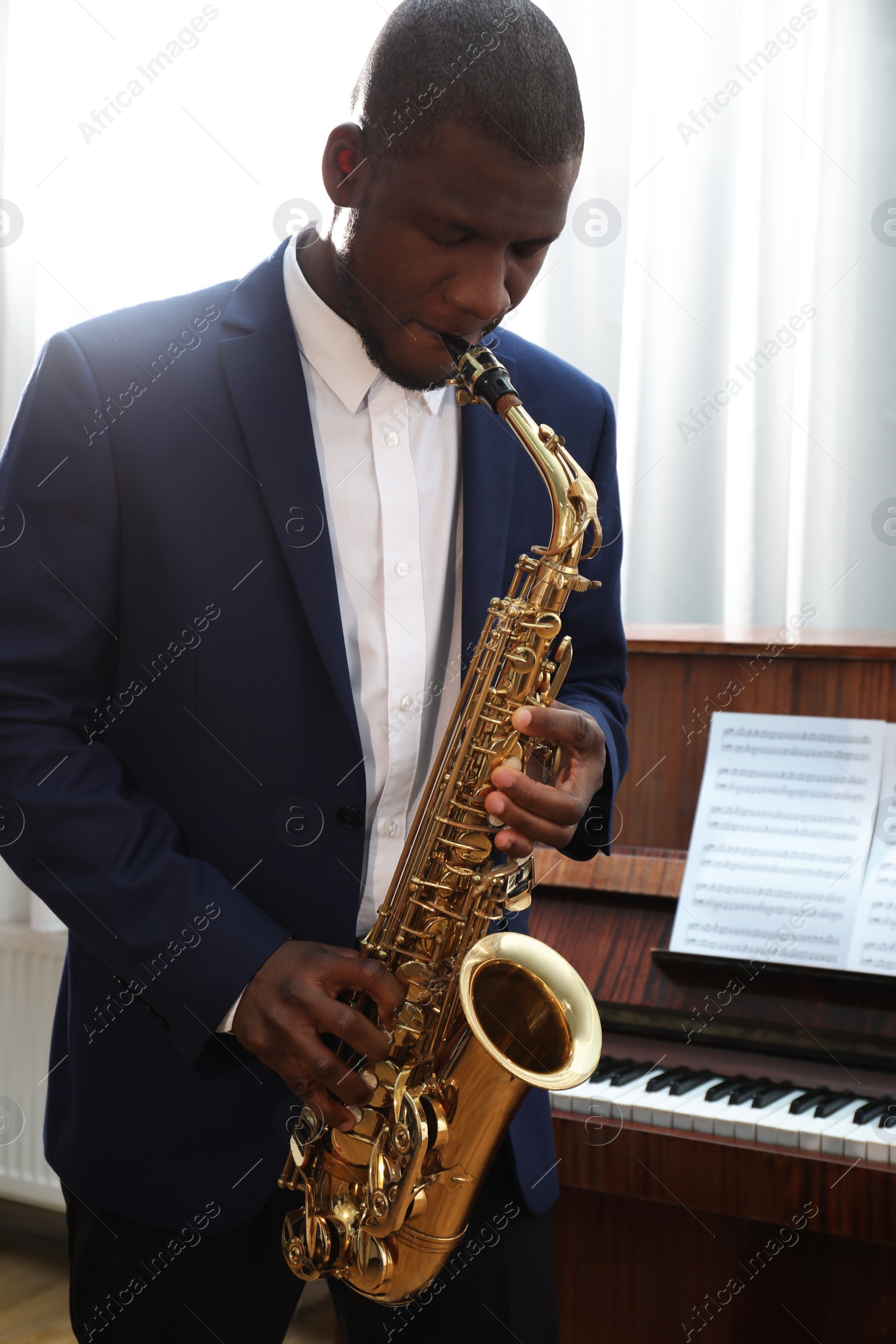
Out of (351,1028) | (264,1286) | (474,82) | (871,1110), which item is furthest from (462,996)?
(474,82)

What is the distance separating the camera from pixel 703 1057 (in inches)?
76.0

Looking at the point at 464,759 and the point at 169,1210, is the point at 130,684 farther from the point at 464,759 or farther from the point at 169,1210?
the point at 169,1210

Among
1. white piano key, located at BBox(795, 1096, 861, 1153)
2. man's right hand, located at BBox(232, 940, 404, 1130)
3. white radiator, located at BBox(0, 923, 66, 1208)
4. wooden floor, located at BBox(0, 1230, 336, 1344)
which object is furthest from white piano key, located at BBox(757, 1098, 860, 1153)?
white radiator, located at BBox(0, 923, 66, 1208)

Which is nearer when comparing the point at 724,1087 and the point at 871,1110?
the point at 871,1110

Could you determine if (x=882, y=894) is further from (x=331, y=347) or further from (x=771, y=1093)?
(x=331, y=347)

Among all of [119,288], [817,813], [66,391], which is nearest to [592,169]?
[119,288]

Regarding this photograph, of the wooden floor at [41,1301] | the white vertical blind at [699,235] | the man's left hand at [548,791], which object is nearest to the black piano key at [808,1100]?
the man's left hand at [548,791]

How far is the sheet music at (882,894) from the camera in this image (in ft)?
6.25

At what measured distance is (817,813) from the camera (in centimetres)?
207

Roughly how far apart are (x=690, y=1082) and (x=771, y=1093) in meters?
0.12

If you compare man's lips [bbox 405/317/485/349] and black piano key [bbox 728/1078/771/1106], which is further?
black piano key [bbox 728/1078/771/1106]

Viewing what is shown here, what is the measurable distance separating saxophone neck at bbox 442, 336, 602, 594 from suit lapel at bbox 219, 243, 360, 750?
8.0 inches

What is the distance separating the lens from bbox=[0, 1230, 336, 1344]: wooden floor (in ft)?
10.0

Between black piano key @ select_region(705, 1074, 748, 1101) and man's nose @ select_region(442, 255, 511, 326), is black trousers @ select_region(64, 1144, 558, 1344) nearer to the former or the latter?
black piano key @ select_region(705, 1074, 748, 1101)
